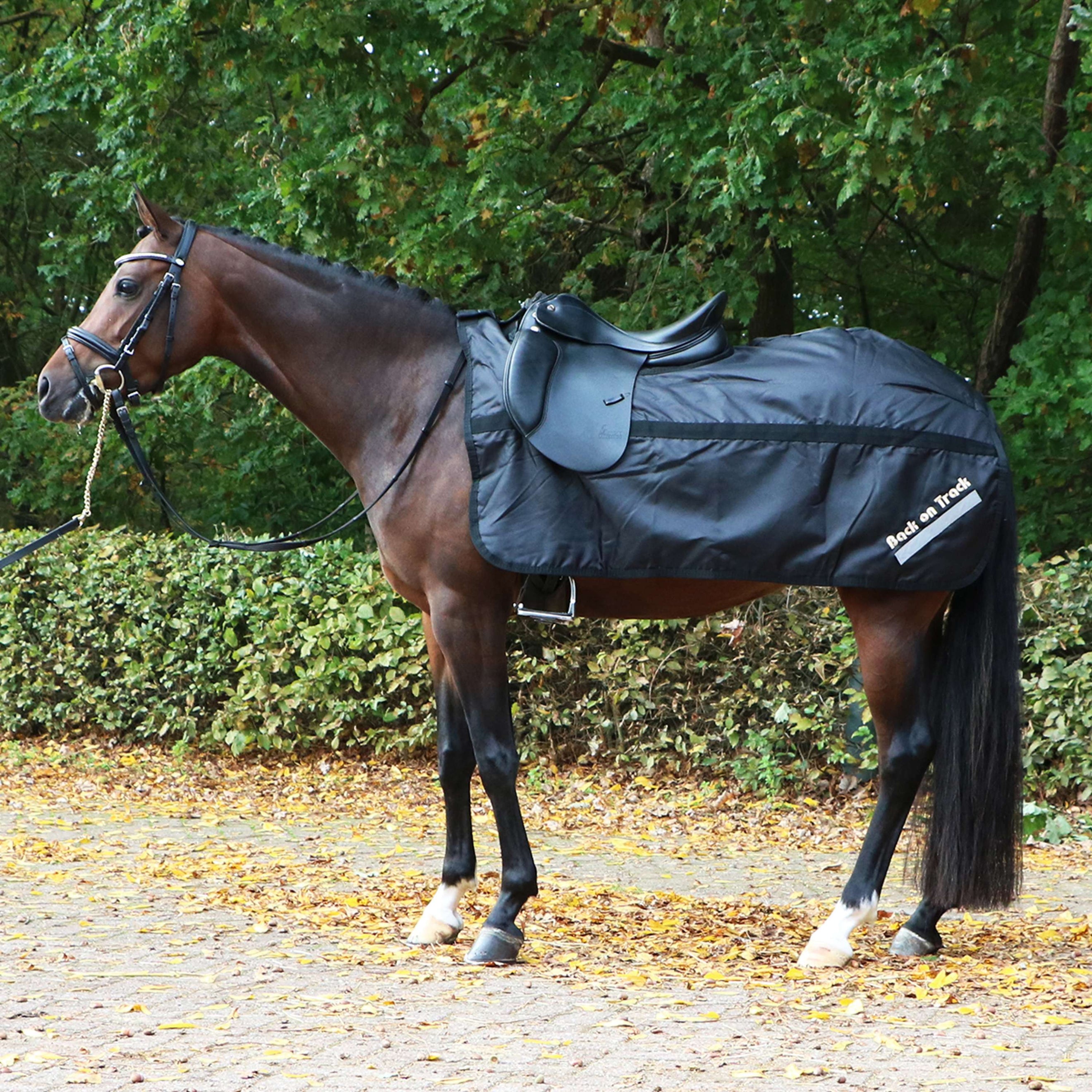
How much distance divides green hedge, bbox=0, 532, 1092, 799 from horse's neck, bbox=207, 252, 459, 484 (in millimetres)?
3756

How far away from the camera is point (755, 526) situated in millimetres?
4367

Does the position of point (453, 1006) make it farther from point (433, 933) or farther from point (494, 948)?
point (433, 933)

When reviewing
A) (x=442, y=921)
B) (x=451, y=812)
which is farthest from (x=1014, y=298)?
(x=442, y=921)

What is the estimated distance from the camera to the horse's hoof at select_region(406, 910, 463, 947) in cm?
471

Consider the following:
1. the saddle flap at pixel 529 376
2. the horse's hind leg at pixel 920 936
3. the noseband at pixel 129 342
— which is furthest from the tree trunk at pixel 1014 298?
the noseband at pixel 129 342

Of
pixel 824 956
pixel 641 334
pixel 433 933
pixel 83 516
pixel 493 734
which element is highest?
pixel 641 334

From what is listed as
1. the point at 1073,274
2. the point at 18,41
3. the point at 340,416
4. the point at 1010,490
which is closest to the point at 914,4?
the point at 1073,274

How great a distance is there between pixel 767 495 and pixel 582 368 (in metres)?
0.76

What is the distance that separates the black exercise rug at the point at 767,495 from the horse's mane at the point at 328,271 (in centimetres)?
64

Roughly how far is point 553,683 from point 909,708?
444cm

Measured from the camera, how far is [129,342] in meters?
4.56

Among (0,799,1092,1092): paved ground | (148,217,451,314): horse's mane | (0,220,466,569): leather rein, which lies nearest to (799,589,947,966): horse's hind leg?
(0,799,1092,1092): paved ground

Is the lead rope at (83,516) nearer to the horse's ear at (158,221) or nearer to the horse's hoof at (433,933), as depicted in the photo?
the horse's ear at (158,221)

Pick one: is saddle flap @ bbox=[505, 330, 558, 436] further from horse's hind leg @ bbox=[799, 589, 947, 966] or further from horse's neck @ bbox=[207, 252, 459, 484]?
horse's hind leg @ bbox=[799, 589, 947, 966]
